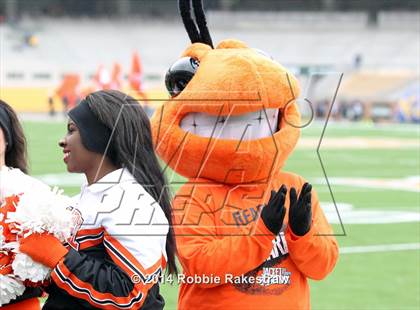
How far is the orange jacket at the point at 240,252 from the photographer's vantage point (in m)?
3.21

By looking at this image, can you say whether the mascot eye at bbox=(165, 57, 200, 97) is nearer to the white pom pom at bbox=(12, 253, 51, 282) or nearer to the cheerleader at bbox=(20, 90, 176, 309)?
the cheerleader at bbox=(20, 90, 176, 309)

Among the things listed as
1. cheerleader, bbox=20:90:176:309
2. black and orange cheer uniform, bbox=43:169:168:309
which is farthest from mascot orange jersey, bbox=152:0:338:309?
black and orange cheer uniform, bbox=43:169:168:309

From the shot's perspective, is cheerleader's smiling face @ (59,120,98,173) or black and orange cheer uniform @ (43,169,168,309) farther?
cheerleader's smiling face @ (59,120,98,173)

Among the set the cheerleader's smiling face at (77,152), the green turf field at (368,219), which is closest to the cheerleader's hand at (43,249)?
the cheerleader's smiling face at (77,152)

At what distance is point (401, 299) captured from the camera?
629cm

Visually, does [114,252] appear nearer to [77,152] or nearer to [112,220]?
[112,220]

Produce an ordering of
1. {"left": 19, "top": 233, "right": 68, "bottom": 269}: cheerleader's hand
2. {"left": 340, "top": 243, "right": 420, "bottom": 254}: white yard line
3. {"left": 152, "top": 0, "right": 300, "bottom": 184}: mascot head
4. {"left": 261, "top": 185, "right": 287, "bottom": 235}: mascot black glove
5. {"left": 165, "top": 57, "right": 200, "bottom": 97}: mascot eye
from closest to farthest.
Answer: {"left": 19, "top": 233, "right": 68, "bottom": 269}: cheerleader's hand, {"left": 261, "top": 185, "right": 287, "bottom": 235}: mascot black glove, {"left": 152, "top": 0, "right": 300, "bottom": 184}: mascot head, {"left": 165, "top": 57, "right": 200, "bottom": 97}: mascot eye, {"left": 340, "top": 243, "right": 420, "bottom": 254}: white yard line

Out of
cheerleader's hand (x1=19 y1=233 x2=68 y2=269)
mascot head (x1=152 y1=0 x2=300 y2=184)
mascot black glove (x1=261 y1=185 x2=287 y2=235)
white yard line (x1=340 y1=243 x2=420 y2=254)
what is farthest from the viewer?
white yard line (x1=340 y1=243 x2=420 y2=254)

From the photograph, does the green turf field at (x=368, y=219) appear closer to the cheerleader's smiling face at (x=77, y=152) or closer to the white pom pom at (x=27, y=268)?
the cheerleader's smiling face at (x=77, y=152)

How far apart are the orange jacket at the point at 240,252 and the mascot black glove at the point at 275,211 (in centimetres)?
3

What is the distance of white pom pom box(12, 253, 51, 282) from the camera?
8.91 feet

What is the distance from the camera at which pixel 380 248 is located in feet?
26.9

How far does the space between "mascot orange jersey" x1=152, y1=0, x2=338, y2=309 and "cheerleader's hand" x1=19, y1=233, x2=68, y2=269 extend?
61 cm

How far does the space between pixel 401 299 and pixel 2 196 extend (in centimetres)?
406
